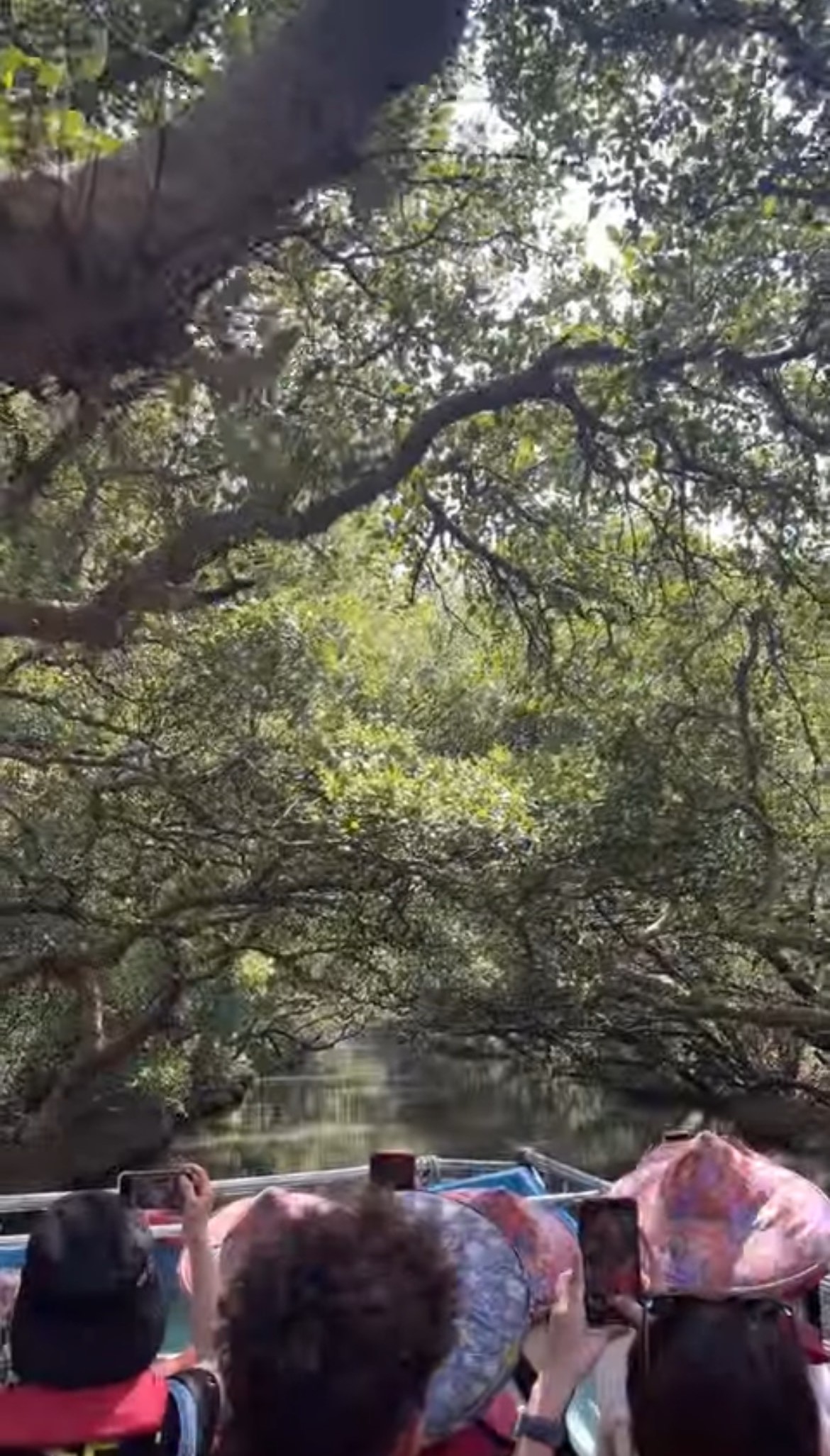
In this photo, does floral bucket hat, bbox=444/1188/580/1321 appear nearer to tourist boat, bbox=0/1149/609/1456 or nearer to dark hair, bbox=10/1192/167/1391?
tourist boat, bbox=0/1149/609/1456

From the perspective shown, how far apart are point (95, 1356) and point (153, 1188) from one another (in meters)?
0.64

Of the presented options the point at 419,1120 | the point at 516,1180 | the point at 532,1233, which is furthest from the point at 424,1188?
the point at 419,1120

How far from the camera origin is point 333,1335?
1.32 meters

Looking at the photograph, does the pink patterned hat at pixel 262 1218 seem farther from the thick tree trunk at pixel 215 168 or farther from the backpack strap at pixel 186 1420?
the thick tree trunk at pixel 215 168

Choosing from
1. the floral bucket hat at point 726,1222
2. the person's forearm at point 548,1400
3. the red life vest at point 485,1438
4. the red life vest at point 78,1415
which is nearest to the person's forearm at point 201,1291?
the red life vest at point 78,1415

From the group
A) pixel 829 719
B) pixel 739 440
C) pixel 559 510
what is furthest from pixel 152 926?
pixel 739 440

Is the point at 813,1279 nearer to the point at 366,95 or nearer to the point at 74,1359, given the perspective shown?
the point at 74,1359

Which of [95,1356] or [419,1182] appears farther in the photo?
[419,1182]

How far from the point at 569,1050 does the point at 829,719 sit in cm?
458

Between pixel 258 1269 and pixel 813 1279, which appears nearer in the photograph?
pixel 258 1269

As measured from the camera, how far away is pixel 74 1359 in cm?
162

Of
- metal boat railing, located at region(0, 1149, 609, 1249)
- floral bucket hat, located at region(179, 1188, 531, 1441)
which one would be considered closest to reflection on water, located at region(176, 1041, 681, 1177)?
metal boat railing, located at region(0, 1149, 609, 1249)

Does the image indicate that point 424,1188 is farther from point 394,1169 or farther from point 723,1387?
point 723,1387

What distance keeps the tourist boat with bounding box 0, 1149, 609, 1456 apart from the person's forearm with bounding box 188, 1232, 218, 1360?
128 mm
